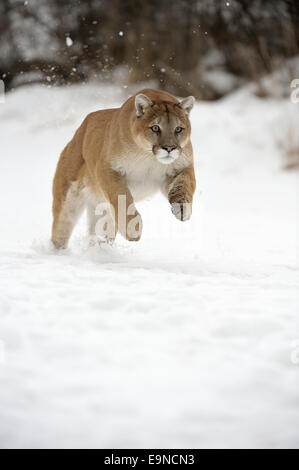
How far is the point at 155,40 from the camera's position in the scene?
14172mm

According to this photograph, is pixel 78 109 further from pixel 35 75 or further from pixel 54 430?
pixel 54 430

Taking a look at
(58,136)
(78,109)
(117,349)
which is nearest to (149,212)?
(78,109)

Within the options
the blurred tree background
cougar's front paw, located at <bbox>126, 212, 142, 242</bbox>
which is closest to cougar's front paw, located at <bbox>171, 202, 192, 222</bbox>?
cougar's front paw, located at <bbox>126, 212, 142, 242</bbox>

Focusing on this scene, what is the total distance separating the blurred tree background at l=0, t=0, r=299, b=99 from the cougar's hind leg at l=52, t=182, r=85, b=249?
27.8 ft

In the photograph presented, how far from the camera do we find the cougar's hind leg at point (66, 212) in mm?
5160

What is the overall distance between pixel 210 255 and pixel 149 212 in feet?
13.5

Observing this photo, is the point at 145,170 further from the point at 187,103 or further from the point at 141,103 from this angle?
the point at 187,103

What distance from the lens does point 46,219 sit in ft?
27.5

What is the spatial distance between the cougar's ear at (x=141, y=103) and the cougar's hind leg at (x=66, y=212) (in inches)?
42.7

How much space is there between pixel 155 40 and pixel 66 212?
33.9ft

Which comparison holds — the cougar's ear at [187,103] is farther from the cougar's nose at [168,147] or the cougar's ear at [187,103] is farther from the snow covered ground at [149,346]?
the snow covered ground at [149,346]

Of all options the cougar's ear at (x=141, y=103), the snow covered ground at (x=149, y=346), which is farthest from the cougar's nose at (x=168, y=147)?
the snow covered ground at (x=149, y=346)

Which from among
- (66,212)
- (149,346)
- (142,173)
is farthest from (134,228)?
(149,346)

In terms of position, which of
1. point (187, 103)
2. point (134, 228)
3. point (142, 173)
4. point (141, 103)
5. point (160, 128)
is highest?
point (187, 103)
